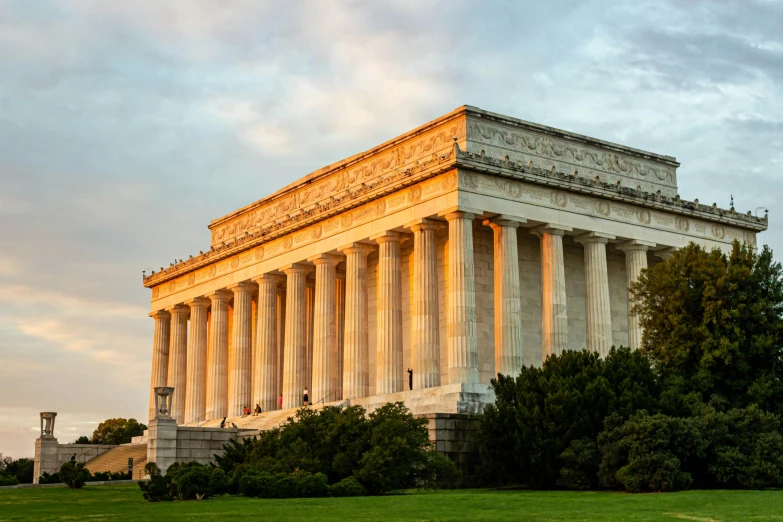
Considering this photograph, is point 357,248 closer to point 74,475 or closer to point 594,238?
point 594,238

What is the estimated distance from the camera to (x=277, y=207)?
77062mm

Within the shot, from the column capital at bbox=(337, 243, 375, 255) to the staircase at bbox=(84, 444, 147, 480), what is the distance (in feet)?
54.6

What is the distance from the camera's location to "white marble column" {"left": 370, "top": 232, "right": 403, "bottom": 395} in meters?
59.2

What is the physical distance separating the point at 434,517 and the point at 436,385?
94.7 feet

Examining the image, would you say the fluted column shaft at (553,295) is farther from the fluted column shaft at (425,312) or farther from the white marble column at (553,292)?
the fluted column shaft at (425,312)

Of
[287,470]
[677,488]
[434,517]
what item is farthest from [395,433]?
[434,517]

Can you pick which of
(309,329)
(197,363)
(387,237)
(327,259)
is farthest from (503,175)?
(197,363)

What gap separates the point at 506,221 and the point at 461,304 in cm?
568

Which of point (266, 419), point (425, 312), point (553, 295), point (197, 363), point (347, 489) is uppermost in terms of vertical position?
point (553, 295)

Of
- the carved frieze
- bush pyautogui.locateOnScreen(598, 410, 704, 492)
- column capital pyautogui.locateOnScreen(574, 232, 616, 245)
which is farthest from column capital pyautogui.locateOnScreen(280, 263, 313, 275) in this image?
bush pyautogui.locateOnScreen(598, 410, 704, 492)

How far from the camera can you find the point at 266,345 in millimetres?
72188

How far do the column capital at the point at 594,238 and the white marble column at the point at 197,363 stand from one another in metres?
31.4

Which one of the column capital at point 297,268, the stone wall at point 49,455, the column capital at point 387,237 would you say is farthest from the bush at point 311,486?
the column capital at point 297,268

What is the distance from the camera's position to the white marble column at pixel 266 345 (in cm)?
7200
